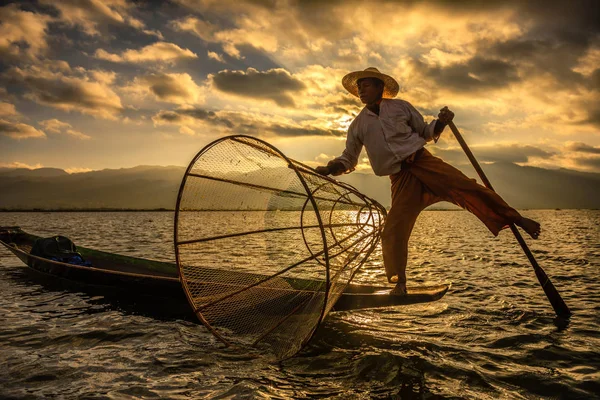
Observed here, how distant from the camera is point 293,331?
434 cm

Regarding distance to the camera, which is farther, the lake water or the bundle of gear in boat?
Result: the bundle of gear in boat

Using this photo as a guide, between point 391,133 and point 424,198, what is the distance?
889mm

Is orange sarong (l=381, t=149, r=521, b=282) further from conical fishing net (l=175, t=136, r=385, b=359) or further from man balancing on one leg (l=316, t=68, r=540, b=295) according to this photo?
conical fishing net (l=175, t=136, r=385, b=359)

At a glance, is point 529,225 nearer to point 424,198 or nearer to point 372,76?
point 424,198

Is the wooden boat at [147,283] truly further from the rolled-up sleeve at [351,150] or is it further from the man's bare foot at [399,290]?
the rolled-up sleeve at [351,150]

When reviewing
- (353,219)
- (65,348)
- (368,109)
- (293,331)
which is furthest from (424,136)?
(65,348)

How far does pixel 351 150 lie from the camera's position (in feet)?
15.7

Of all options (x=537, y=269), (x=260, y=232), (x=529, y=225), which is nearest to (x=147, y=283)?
(x=260, y=232)

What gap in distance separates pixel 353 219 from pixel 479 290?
365 cm

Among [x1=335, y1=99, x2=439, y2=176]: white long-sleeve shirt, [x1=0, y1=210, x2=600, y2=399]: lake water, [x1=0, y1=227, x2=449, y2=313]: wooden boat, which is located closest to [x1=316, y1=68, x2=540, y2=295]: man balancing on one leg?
[x1=335, y1=99, x2=439, y2=176]: white long-sleeve shirt

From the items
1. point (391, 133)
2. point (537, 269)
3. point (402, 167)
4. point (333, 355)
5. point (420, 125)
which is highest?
point (420, 125)

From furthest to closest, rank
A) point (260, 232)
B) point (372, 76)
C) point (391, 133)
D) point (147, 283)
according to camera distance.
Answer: point (147, 283) → point (372, 76) → point (391, 133) → point (260, 232)

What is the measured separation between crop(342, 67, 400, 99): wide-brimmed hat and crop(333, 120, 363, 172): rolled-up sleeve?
528mm

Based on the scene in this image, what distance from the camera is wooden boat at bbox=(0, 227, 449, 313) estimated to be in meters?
4.50
